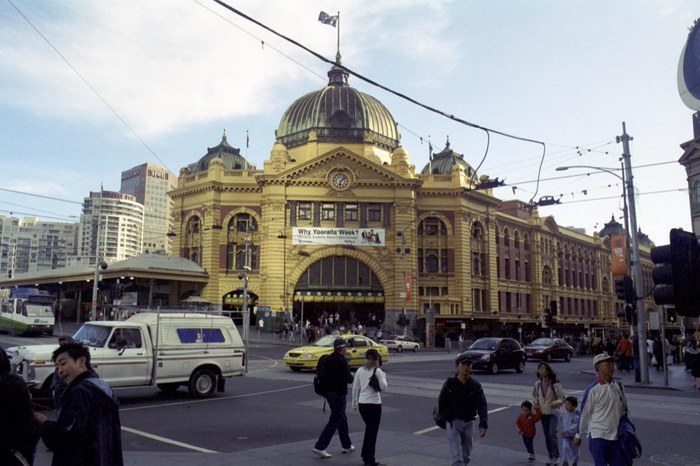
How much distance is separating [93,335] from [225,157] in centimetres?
5175

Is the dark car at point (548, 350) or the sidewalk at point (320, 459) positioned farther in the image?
the dark car at point (548, 350)

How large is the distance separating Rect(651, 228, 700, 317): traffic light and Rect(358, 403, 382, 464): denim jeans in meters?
4.45

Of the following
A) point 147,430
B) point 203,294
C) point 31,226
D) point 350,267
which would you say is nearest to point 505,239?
point 350,267

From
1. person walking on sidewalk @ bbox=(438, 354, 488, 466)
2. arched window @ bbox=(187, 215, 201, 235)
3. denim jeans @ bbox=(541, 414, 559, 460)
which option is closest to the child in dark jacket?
denim jeans @ bbox=(541, 414, 559, 460)

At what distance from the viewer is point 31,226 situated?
124812mm

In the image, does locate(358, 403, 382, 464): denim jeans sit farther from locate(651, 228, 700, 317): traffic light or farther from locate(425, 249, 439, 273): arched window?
locate(425, 249, 439, 273): arched window

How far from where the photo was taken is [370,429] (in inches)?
353

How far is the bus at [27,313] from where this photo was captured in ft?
120

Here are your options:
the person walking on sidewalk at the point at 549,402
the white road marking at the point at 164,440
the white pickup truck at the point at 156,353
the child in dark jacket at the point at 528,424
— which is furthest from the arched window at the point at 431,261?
the child in dark jacket at the point at 528,424

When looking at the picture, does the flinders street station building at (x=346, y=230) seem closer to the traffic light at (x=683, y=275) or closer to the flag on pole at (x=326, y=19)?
the flag on pole at (x=326, y=19)

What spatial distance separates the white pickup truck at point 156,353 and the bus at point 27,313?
24.3 meters

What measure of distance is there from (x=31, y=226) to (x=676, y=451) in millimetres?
135098

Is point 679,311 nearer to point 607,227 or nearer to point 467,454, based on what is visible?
point 467,454

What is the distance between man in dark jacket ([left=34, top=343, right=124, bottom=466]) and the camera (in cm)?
448
